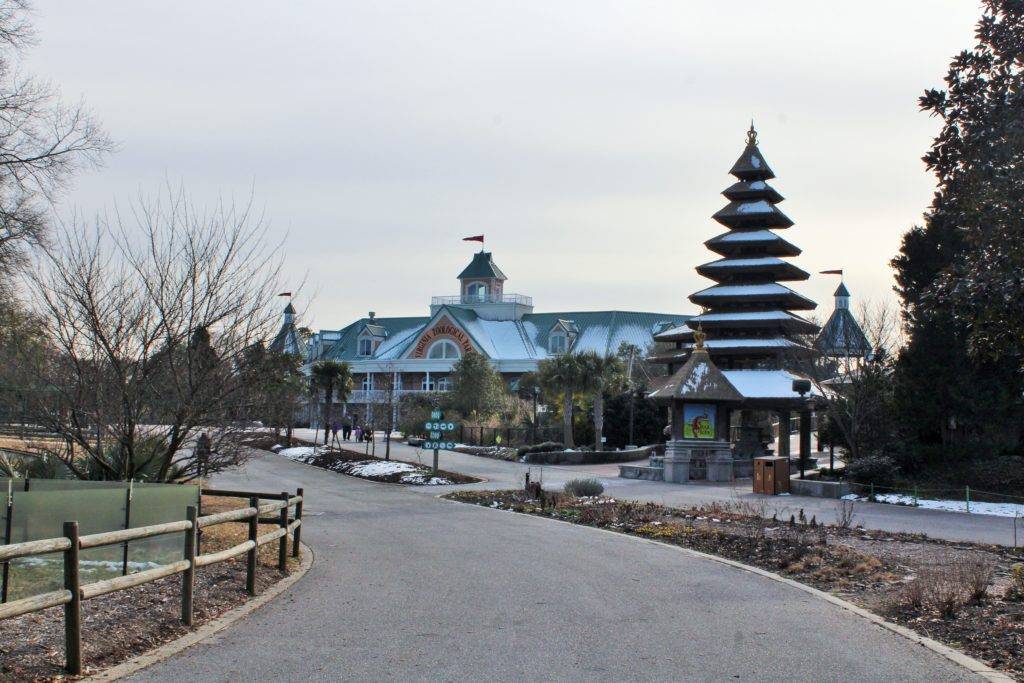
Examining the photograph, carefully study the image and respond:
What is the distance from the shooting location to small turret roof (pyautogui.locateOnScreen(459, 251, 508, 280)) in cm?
10219

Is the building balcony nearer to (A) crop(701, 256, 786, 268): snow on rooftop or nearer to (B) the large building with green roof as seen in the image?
(B) the large building with green roof

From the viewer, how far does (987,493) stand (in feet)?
92.2

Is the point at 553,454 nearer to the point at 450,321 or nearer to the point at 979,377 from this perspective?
the point at 979,377

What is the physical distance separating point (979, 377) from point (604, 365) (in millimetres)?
24068

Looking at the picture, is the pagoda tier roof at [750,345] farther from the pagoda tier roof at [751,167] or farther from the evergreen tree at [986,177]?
the evergreen tree at [986,177]

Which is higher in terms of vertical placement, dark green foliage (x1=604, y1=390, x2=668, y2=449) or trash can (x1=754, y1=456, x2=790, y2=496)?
dark green foliage (x1=604, y1=390, x2=668, y2=449)

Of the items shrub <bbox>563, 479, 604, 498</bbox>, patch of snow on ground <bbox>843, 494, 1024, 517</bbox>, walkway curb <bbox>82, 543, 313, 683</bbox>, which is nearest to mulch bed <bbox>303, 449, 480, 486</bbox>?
shrub <bbox>563, 479, 604, 498</bbox>

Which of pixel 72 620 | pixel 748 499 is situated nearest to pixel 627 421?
pixel 748 499

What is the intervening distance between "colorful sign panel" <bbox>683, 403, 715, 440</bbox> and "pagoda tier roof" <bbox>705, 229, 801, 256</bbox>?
11.7 m

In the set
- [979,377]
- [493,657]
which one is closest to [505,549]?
[493,657]

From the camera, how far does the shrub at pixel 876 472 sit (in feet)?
107

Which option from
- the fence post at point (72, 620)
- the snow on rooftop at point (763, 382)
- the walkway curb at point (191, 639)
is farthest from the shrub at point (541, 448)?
the fence post at point (72, 620)

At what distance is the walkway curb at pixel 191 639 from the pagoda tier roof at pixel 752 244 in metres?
40.5

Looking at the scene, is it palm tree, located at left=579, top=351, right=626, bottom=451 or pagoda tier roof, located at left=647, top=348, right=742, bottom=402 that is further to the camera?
palm tree, located at left=579, top=351, right=626, bottom=451
